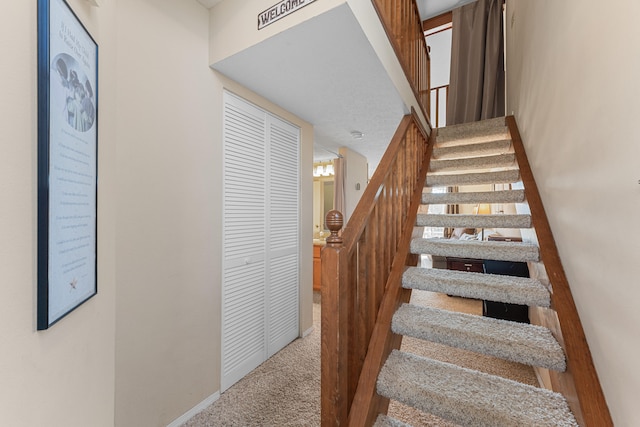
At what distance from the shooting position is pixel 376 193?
1361mm

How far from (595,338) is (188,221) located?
208 cm

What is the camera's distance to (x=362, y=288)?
1.28 m

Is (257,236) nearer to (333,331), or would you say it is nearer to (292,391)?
(292,391)

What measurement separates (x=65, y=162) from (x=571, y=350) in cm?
185

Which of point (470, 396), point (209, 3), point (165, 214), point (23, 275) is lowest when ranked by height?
point (470, 396)

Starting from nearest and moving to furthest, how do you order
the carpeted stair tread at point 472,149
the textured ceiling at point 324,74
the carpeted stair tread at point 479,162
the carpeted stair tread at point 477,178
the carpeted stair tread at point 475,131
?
the textured ceiling at point 324,74 → the carpeted stair tread at point 477,178 → the carpeted stair tread at point 479,162 → the carpeted stair tread at point 472,149 → the carpeted stair tread at point 475,131

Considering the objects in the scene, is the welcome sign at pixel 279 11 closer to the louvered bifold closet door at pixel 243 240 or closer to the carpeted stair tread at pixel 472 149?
the louvered bifold closet door at pixel 243 240

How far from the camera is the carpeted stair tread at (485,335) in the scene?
113 centimetres

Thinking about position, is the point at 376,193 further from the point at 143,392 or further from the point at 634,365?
the point at 143,392

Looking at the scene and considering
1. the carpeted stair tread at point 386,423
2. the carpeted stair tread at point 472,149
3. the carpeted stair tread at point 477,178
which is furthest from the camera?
the carpeted stair tread at point 472,149

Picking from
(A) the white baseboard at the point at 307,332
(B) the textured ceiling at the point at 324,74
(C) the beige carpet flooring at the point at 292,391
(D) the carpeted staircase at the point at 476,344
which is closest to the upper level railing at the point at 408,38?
(B) the textured ceiling at the point at 324,74

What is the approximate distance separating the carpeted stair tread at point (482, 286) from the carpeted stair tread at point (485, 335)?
0.40 ft

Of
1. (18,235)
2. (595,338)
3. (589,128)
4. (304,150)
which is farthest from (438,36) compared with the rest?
(18,235)

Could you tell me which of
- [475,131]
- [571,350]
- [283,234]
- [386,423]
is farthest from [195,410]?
[475,131]
